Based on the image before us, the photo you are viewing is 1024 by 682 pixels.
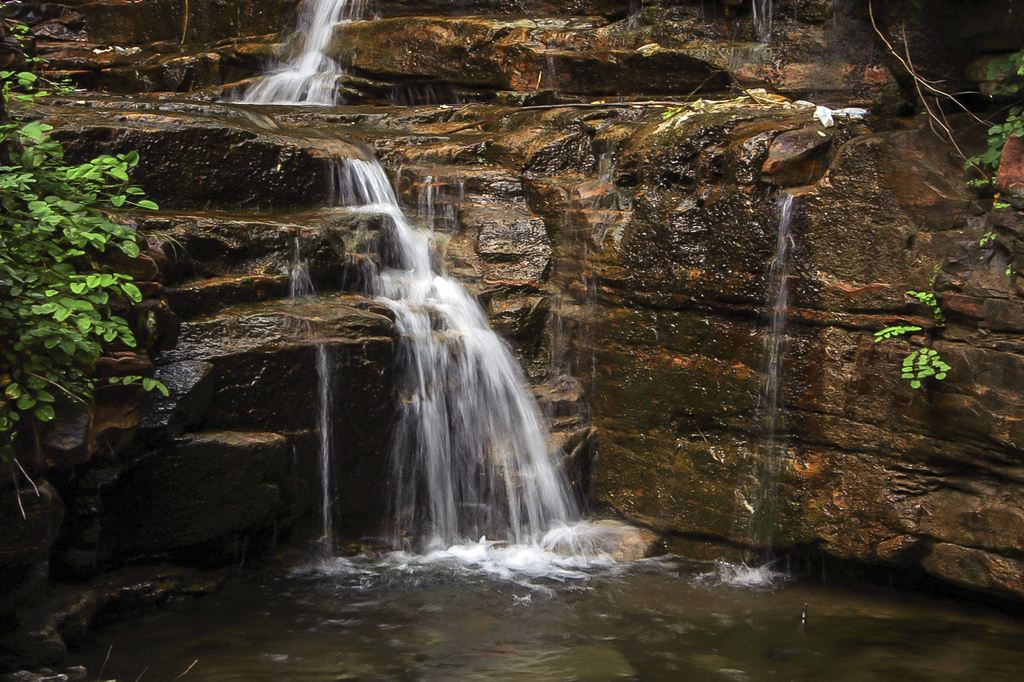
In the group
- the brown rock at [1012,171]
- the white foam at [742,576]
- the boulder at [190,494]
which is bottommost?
the white foam at [742,576]

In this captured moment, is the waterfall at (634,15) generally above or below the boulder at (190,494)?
above

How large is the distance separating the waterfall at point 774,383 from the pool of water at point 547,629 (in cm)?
38

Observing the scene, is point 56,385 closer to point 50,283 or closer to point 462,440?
point 50,283

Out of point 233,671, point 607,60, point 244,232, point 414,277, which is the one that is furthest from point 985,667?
point 607,60

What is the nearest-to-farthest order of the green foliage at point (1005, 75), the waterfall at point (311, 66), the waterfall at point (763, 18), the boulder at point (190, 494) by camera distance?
the boulder at point (190, 494) → the green foliage at point (1005, 75) → the waterfall at point (763, 18) → the waterfall at point (311, 66)

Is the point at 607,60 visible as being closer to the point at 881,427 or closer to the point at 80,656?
the point at 881,427

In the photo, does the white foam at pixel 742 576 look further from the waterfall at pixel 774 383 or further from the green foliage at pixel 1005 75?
the green foliage at pixel 1005 75

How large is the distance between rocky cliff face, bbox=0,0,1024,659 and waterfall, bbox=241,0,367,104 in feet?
6.03

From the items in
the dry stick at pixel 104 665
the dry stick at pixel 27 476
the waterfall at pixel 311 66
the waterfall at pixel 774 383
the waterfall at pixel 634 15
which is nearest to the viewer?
the dry stick at pixel 27 476

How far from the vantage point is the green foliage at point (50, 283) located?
4762 millimetres

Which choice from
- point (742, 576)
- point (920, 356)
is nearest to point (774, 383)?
point (920, 356)

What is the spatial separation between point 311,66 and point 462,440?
209 inches

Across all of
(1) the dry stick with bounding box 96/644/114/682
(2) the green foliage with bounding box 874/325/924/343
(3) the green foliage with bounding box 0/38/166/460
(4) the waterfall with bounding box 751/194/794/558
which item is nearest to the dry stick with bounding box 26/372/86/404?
(3) the green foliage with bounding box 0/38/166/460

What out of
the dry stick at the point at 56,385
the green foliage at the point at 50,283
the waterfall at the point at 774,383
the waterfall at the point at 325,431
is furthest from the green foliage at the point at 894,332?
the dry stick at the point at 56,385
